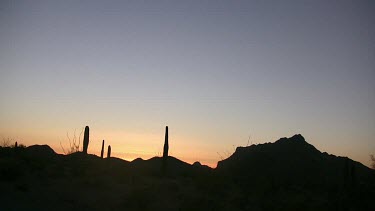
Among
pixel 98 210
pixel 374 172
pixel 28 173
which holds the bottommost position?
pixel 98 210

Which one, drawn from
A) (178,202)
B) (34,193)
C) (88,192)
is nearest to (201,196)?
(178,202)

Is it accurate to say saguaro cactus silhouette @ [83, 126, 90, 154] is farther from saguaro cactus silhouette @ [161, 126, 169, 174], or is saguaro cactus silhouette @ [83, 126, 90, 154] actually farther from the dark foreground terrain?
saguaro cactus silhouette @ [161, 126, 169, 174]

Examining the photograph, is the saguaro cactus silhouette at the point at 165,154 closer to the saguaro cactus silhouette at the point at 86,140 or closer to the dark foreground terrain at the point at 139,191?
the dark foreground terrain at the point at 139,191

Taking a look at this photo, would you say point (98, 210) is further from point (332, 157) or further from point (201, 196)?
point (332, 157)

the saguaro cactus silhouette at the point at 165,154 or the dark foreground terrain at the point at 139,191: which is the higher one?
the saguaro cactus silhouette at the point at 165,154

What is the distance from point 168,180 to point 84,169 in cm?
522

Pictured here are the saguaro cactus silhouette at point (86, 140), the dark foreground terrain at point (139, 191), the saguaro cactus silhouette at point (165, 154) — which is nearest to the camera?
the dark foreground terrain at point (139, 191)

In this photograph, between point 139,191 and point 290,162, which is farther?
point 290,162

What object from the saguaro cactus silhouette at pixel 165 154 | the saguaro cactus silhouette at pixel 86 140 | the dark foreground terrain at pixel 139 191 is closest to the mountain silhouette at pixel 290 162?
the dark foreground terrain at pixel 139 191

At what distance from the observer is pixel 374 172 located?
53.5m

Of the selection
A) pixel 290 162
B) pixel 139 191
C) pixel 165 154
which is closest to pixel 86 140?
pixel 165 154

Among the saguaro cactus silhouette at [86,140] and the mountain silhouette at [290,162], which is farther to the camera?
the mountain silhouette at [290,162]

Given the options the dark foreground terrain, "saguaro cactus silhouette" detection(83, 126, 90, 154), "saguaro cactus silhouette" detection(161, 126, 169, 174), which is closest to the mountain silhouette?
the dark foreground terrain

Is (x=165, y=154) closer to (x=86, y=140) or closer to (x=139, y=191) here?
(x=86, y=140)
